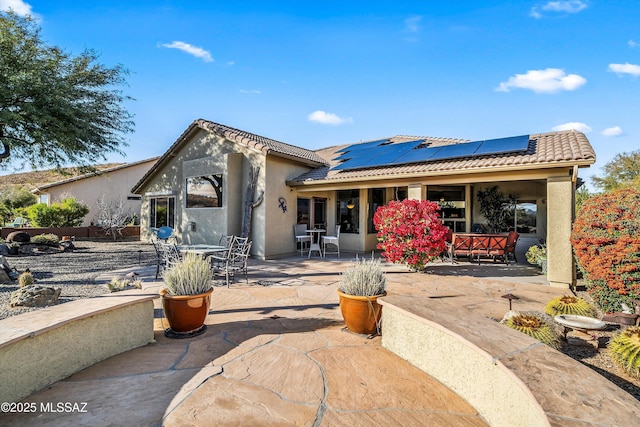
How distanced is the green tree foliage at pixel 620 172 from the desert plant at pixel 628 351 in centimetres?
2557

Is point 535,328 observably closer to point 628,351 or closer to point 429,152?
point 628,351

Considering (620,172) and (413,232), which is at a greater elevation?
(620,172)

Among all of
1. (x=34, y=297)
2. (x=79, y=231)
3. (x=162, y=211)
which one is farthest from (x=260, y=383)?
(x=79, y=231)

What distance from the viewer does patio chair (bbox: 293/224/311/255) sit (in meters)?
11.8

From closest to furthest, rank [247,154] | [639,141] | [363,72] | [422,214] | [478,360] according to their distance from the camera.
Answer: [478,360], [422,214], [247,154], [363,72], [639,141]

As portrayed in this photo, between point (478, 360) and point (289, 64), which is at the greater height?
point (289, 64)

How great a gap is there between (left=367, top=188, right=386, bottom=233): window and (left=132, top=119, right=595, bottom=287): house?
0.14 feet

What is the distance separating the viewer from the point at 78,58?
38.3ft

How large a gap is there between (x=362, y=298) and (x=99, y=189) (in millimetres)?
24344

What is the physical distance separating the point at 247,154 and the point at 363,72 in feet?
19.1

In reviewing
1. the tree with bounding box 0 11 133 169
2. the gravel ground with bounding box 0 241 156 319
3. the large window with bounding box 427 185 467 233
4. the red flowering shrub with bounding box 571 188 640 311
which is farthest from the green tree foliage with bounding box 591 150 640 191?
the tree with bounding box 0 11 133 169

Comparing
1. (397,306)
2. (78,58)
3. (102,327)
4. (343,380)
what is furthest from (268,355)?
(78,58)

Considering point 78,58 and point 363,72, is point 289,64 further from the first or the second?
point 78,58

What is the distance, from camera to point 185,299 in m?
3.98
